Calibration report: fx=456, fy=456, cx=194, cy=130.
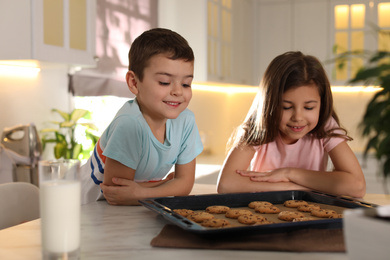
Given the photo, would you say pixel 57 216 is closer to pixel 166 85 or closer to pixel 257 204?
pixel 257 204

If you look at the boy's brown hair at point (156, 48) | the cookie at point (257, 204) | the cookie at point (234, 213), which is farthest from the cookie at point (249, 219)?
the boy's brown hair at point (156, 48)

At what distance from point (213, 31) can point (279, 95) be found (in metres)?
2.13

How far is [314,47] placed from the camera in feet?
14.1

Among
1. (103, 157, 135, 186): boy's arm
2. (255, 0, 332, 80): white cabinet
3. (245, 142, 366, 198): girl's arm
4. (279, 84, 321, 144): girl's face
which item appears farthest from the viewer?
(255, 0, 332, 80): white cabinet

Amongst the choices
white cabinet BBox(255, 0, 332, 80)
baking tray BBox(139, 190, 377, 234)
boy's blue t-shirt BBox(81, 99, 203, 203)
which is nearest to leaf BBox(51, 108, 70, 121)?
boy's blue t-shirt BBox(81, 99, 203, 203)

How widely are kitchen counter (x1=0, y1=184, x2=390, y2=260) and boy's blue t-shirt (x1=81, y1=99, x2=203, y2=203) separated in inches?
10.1

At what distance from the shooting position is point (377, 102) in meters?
0.53

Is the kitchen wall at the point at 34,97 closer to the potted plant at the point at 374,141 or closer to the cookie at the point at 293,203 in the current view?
the cookie at the point at 293,203

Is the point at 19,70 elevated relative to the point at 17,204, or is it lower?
elevated

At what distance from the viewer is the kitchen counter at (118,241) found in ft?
2.47

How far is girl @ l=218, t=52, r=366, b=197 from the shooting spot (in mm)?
1457

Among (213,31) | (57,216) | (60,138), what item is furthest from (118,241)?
(213,31)

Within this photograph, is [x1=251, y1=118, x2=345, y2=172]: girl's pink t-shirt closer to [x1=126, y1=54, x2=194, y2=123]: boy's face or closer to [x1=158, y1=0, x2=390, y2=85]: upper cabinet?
[x1=126, y1=54, x2=194, y2=123]: boy's face

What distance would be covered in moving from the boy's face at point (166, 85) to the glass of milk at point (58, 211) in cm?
67
